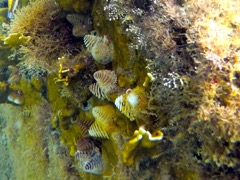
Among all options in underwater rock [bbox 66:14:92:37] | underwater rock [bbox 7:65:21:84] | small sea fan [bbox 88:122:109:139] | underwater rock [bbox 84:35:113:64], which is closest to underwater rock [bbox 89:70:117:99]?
underwater rock [bbox 84:35:113:64]

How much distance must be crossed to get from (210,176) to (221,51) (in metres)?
1.01

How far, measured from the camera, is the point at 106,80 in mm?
2846

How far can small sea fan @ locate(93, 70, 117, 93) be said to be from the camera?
282 cm

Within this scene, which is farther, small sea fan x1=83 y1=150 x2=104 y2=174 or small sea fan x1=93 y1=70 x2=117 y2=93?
small sea fan x1=83 y1=150 x2=104 y2=174

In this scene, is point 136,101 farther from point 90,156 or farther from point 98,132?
point 90,156

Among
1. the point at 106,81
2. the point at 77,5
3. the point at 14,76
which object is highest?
the point at 77,5

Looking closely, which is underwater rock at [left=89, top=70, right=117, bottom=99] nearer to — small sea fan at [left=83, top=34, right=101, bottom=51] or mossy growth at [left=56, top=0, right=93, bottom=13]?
small sea fan at [left=83, top=34, right=101, bottom=51]

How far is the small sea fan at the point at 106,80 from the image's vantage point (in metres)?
2.82

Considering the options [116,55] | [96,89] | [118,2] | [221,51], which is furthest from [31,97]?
[221,51]

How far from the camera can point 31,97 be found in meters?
4.90

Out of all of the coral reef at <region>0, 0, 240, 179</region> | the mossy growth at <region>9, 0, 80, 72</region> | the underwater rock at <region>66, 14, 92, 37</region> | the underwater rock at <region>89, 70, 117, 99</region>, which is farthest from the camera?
the mossy growth at <region>9, 0, 80, 72</region>

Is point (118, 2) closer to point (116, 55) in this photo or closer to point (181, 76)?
point (116, 55)

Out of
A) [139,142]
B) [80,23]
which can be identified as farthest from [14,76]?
[139,142]

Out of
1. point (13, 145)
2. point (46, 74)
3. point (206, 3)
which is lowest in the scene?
point (13, 145)
